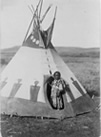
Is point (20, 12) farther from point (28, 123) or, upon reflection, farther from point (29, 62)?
point (28, 123)

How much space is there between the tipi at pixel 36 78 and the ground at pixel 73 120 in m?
0.02

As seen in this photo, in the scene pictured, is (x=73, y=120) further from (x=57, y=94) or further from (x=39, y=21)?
(x=39, y=21)

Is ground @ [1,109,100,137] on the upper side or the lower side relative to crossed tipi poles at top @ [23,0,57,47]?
lower

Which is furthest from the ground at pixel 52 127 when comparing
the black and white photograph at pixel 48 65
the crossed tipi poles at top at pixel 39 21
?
the crossed tipi poles at top at pixel 39 21

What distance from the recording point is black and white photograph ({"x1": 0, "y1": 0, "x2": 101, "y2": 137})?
1.03m

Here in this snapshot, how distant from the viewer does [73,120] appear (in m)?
1.04

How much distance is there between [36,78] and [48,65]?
0.18 ft

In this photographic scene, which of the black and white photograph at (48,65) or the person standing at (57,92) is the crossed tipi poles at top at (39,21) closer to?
the black and white photograph at (48,65)

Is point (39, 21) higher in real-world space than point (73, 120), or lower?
higher

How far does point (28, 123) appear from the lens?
1.04m

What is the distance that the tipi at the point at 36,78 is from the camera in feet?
3.39

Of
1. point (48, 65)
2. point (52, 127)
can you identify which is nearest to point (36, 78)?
point (48, 65)

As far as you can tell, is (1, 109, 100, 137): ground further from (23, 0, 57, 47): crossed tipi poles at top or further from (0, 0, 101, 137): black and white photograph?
→ (23, 0, 57, 47): crossed tipi poles at top

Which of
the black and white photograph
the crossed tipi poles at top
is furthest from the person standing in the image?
the crossed tipi poles at top
